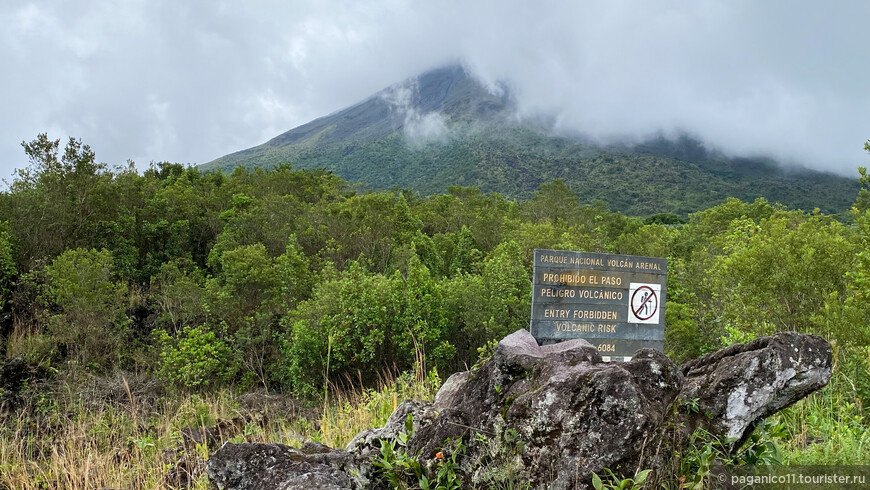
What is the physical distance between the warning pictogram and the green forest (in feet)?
2.99

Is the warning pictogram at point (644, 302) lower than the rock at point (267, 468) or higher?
Result: higher

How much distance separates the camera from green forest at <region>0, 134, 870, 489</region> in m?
A: 6.15

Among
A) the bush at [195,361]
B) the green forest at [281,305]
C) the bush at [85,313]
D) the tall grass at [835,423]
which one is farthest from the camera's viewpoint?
the bush at [85,313]

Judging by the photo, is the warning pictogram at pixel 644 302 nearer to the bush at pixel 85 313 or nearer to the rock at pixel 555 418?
the rock at pixel 555 418

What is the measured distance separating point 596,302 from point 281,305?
11.6 m

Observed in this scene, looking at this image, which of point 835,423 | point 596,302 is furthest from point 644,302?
point 835,423

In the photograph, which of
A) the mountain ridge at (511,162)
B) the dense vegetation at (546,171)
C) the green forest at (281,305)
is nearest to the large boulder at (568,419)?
the green forest at (281,305)

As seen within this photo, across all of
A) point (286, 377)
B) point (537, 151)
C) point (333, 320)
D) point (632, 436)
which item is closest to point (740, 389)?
point (632, 436)

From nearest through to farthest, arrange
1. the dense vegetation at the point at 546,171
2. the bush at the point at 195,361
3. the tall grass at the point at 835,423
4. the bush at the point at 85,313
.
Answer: the tall grass at the point at 835,423
the bush at the point at 195,361
the bush at the point at 85,313
the dense vegetation at the point at 546,171

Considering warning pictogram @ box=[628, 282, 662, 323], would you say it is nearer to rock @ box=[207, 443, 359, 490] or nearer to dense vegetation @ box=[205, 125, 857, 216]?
rock @ box=[207, 443, 359, 490]

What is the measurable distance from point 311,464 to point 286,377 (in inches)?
507

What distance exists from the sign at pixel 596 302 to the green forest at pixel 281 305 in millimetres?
1084

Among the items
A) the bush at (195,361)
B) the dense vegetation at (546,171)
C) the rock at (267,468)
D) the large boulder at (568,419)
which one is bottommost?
the bush at (195,361)

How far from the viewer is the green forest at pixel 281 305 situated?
20.2 feet
